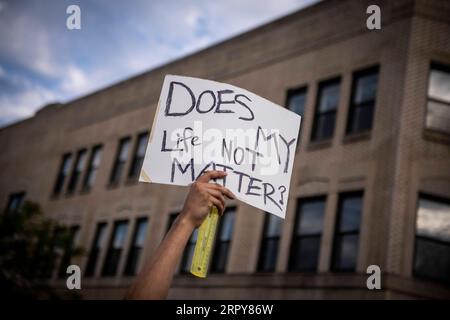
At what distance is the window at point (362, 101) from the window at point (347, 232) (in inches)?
71.0

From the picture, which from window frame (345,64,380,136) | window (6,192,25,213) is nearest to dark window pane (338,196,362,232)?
window frame (345,64,380,136)

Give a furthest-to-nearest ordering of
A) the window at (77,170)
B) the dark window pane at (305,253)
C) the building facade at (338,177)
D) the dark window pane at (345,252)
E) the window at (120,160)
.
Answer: the window at (77,170), the window at (120,160), the dark window pane at (305,253), the dark window pane at (345,252), the building facade at (338,177)

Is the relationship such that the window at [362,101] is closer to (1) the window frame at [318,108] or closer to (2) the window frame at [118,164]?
(1) the window frame at [318,108]

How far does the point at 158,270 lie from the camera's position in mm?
2072

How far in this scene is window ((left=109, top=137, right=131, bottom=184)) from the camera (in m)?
20.6

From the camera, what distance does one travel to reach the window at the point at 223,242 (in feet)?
50.6

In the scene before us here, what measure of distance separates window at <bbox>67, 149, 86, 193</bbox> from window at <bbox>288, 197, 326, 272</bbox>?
1168cm

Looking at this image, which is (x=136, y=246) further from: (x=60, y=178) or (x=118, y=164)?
(x=60, y=178)

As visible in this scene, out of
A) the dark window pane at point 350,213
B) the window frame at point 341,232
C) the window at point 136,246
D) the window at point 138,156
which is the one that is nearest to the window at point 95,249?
the window at point 136,246

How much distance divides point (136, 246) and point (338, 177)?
8.03 m

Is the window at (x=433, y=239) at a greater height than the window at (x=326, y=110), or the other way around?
the window at (x=326, y=110)

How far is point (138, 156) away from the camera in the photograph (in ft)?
65.8

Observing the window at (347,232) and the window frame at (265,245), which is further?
the window frame at (265,245)
